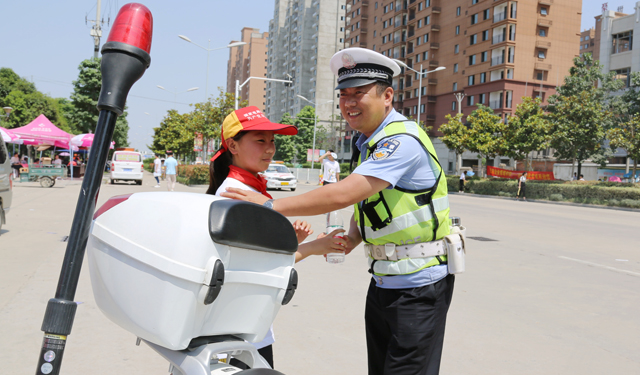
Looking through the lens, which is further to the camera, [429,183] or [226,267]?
[429,183]

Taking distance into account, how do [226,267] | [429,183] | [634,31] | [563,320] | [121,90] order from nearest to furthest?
1. [121,90]
2. [226,267]
3. [429,183]
4. [563,320]
5. [634,31]

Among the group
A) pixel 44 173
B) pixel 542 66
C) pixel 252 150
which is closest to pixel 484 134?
pixel 542 66

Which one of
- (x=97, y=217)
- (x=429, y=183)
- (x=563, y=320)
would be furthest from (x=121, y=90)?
(x=563, y=320)

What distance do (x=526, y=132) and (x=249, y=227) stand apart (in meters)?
36.5

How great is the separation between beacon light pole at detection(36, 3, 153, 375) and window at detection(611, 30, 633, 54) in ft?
192

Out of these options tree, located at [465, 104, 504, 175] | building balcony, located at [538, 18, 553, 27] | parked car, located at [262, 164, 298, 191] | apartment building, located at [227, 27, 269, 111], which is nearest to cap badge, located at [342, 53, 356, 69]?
parked car, located at [262, 164, 298, 191]

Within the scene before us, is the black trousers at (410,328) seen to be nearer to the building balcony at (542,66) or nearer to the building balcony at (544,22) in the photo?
the building balcony at (542,66)

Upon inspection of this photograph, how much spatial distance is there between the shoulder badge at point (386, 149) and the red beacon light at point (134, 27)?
1123 millimetres

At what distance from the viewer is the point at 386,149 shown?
210cm

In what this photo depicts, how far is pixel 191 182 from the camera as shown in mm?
30859

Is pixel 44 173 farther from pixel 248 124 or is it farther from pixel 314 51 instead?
pixel 314 51

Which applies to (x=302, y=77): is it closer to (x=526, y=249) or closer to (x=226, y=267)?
(x=526, y=249)

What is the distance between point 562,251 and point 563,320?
484 cm

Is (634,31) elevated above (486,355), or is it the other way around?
(634,31)
